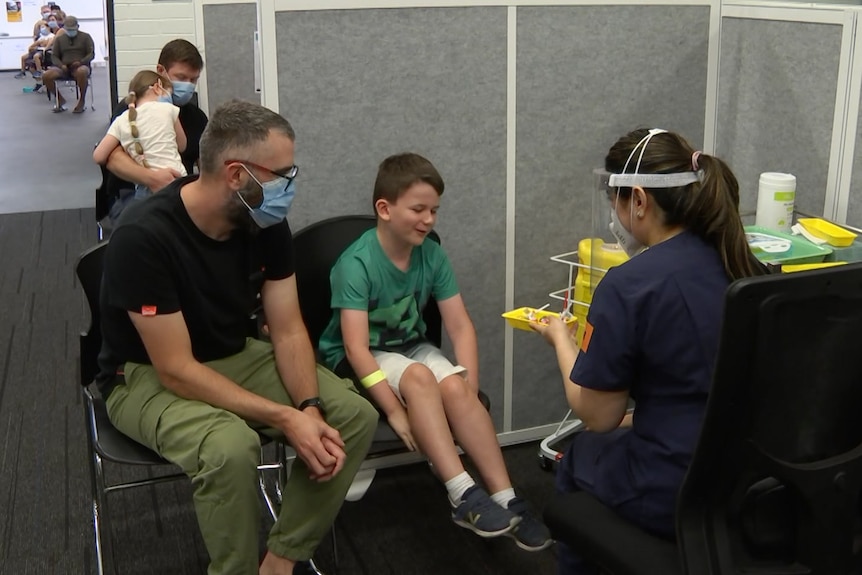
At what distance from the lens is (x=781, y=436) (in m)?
1.35

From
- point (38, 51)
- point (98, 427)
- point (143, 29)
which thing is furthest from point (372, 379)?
point (38, 51)

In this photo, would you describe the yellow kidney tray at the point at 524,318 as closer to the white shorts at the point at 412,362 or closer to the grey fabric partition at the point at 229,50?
the white shorts at the point at 412,362

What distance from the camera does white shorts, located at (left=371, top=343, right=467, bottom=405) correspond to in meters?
2.24

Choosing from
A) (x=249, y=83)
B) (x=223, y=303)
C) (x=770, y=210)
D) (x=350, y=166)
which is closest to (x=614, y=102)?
(x=770, y=210)

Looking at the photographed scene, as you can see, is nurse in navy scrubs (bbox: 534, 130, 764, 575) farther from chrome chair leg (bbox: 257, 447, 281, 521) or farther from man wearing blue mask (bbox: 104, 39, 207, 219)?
man wearing blue mask (bbox: 104, 39, 207, 219)

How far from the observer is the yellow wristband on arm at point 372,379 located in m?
2.20

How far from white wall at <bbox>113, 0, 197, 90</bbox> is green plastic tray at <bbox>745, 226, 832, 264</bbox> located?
3680 mm

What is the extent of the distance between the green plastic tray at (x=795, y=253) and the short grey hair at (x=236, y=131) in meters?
1.06

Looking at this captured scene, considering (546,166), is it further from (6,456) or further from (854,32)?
(6,456)

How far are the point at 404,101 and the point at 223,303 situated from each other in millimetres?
745

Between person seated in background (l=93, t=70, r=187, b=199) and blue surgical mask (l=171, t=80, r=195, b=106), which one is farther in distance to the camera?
blue surgical mask (l=171, t=80, r=195, b=106)

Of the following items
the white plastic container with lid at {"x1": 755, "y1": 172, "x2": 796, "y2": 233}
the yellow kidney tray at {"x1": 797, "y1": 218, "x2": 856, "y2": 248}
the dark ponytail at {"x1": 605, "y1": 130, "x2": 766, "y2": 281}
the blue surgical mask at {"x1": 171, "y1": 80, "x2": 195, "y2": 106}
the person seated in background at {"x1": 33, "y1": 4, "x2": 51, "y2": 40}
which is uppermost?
the person seated in background at {"x1": 33, "y1": 4, "x2": 51, "y2": 40}

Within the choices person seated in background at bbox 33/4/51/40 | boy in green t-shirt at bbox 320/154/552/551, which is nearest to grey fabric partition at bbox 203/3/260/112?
boy in green t-shirt at bbox 320/154/552/551

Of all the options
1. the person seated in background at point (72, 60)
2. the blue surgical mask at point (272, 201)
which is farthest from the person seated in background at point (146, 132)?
the person seated in background at point (72, 60)
